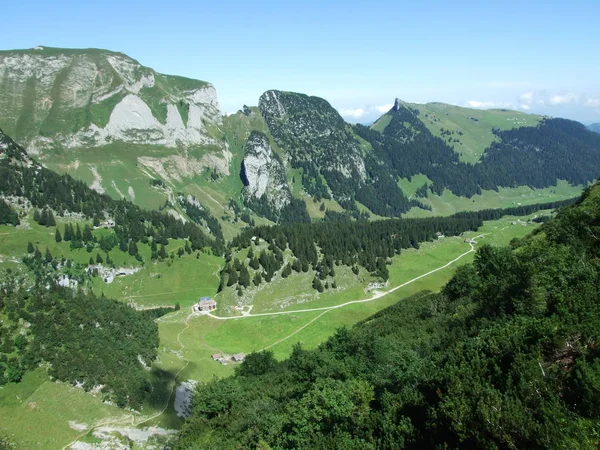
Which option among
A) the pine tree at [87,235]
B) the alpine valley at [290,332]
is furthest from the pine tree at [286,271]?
the pine tree at [87,235]

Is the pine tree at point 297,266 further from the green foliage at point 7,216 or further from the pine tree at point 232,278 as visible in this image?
the green foliage at point 7,216

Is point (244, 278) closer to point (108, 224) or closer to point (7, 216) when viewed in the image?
point (108, 224)

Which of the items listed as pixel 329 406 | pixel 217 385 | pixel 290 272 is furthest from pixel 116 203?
pixel 329 406

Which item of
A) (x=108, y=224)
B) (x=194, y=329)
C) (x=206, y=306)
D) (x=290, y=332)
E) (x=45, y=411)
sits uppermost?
(x=108, y=224)

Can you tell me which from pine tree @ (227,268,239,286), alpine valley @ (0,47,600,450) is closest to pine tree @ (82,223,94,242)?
alpine valley @ (0,47,600,450)

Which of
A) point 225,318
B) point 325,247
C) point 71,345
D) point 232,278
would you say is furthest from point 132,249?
point 71,345

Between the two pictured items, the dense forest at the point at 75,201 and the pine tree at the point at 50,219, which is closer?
the pine tree at the point at 50,219
